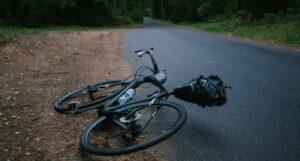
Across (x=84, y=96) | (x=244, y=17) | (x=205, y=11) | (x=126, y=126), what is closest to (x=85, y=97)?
(x=84, y=96)

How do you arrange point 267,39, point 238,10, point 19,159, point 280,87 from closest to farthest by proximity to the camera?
point 19,159 → point 280,87 → point 267,39 → point 238,10

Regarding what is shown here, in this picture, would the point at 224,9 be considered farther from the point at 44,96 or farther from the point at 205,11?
the point at 44,96

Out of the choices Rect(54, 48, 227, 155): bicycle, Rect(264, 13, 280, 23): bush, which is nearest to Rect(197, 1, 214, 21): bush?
Rect(264, 13, 280, 23): bush

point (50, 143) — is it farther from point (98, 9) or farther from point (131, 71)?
point (98, 9)

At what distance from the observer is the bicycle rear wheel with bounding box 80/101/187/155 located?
14.4 ft

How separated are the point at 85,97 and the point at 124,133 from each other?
298 cm

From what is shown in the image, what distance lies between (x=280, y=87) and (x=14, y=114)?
603 cm

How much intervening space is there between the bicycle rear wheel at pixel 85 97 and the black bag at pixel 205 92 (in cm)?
133

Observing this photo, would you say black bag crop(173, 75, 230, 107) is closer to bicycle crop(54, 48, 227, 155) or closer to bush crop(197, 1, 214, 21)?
bicycle crop(54, 48, 227, 155)

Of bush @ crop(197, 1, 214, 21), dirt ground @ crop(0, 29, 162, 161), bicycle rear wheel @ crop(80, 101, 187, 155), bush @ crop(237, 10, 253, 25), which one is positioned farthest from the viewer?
bush @ crop(197, 1, 214, 21)

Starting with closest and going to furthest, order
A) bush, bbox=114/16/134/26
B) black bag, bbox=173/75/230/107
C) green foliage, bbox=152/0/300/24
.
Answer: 1. black bag, bbox=173/75/230/107
2. green foliage, bbox=152/0/300/24
3. bush, bbox=114/16/134/26

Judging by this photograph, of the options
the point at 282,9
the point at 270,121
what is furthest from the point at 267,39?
the point at 270,121

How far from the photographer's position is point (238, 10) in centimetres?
3597

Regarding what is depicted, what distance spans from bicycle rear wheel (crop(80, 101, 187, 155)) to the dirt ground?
27 cm
